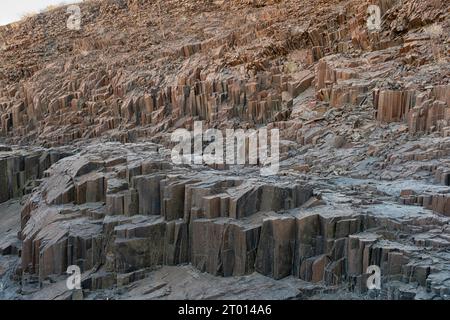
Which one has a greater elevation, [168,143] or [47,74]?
[47,74]

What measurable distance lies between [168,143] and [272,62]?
282 inches

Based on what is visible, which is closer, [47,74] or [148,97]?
[148,97]

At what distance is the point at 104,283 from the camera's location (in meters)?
11.0

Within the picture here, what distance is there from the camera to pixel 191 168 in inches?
538

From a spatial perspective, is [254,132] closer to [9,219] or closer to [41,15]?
[9,219]

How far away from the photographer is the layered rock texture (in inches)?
392

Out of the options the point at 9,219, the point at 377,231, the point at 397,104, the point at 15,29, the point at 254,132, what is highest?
the point at 15,29

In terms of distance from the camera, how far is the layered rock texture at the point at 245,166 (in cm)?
995

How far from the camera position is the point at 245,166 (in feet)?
52.8

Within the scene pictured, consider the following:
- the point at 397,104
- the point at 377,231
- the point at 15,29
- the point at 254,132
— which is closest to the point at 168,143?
the point at 254,132

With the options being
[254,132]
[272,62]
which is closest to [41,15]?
[272,62]
